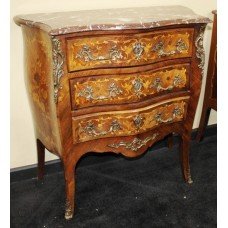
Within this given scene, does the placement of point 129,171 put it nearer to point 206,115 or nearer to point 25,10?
point 206,115

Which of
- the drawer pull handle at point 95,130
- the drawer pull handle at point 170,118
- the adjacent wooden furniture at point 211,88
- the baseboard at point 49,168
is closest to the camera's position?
the drawer pull handle at point 95,130

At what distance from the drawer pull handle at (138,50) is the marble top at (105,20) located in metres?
0.09

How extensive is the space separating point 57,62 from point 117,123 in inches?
17.6

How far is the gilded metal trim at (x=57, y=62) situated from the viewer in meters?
1.42

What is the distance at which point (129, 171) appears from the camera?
2.31m

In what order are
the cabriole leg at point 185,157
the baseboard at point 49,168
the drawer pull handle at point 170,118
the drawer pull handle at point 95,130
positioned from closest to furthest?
1. the drawer pull handle at point 95,130
2. the drawer pull handle at point 170,118
3. the cabriole leg at point 185,157
4. the baseboard at point 49,168

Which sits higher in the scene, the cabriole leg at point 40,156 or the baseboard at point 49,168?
the cabriole leg at point 40,156

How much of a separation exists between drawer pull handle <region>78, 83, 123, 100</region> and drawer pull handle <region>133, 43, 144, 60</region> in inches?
7.0

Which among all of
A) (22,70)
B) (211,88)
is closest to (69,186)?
(22,70)

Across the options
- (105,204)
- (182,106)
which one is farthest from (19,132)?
(182,106)

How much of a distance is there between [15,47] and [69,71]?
585 mm

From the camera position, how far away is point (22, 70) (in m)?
1.97

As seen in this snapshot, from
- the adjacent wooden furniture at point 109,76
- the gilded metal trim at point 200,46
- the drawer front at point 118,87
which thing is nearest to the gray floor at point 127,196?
the adjacent wooden furniture at point 109,76

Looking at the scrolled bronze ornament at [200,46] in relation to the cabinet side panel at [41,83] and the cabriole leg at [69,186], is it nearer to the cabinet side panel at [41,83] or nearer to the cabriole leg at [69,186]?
the cabinet side panel at [41,83]
